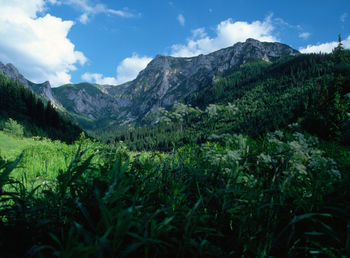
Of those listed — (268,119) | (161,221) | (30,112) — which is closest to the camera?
(161,221)

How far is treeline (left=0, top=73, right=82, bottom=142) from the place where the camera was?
98.9 m

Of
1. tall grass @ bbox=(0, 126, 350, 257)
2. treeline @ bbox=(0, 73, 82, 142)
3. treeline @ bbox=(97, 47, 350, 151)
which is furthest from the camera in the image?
treeline @ bbox=(0, 73, 82, 142)

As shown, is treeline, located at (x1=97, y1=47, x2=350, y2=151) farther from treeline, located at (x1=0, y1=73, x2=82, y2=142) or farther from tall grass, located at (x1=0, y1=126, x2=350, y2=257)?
treeline, located at (x1=0, y1=73, x2=82, y2=142)

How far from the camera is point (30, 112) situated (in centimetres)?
10550

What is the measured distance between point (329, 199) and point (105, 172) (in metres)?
2.44

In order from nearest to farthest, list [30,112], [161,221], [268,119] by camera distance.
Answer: [161,221] < [268,119] < [30,112]

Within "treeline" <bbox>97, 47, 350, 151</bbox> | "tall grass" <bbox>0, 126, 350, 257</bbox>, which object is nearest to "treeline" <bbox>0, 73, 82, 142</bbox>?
"treeline" <bbox>97, 47, 350, 151</bbox>

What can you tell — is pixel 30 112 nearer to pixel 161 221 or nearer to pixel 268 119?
pixel 268 119

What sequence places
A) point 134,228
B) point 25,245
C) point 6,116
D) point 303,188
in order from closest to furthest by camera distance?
point 25,245 < point 134,228 < point 303,188 < point 6,116

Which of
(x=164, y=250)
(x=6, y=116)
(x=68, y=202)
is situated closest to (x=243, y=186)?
(x=164, y=250)

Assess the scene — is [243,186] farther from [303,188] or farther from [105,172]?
[105,172]

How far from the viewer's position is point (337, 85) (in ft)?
152

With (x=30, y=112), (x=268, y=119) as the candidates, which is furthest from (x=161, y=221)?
(x=30, y=112)

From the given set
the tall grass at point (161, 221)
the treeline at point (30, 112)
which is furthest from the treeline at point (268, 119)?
the treeline at point (30, 112)
